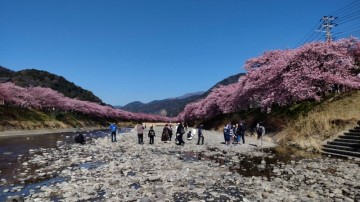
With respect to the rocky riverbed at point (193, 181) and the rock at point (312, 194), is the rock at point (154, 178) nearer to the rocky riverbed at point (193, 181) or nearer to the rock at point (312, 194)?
the rocky riverbed at point (193, 181)

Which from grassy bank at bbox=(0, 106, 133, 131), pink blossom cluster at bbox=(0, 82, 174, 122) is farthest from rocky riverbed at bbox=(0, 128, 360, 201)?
pink blossom cluster at bbox=(0, 82, 174, 122)

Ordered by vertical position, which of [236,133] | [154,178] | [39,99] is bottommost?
[154,178]

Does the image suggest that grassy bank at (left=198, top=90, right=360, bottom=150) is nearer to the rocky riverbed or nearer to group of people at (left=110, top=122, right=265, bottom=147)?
group of people at (left=110, top=122, right=265, bottom=147)

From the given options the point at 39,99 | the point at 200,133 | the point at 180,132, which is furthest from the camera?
the point at 39,99

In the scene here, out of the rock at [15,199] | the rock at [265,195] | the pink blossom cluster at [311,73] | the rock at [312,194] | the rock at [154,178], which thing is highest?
the pink blossom cluster at [311,73]

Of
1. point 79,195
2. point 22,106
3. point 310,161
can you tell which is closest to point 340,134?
point 310,161

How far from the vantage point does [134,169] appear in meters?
20.7

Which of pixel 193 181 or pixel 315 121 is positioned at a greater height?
pixel 315 121

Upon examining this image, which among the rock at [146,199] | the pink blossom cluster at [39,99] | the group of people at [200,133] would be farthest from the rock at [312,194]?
the pink blossom cluster at [39,99]

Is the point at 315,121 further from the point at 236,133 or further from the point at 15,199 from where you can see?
the point at 15,199

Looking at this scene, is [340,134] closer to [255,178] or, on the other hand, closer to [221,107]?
[255,178]

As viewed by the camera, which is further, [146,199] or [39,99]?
[39,99]

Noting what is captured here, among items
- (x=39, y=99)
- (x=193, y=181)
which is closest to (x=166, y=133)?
(x=193, y=181)

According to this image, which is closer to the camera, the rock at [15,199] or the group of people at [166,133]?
the rock at [15,199]
